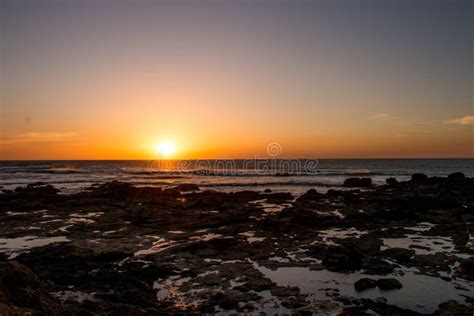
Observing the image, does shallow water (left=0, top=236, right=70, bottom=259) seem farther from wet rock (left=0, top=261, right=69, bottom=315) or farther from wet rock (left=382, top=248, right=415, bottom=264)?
wet rock (left=382, top=248, right=415, bottom=264)

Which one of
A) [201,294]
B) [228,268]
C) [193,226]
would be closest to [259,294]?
[201,294]

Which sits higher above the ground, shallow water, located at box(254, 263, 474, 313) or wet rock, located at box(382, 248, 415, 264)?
wet rock, located at box(382, 248, 415, 264)

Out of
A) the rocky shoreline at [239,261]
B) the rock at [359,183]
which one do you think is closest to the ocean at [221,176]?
the rock at [359,183]

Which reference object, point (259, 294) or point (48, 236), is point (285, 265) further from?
point (48, 236)

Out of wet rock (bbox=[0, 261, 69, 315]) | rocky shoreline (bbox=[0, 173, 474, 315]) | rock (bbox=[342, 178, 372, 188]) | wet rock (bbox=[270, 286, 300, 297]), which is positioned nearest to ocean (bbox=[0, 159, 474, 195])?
rock (bbox=[342, 178, 372, 188])

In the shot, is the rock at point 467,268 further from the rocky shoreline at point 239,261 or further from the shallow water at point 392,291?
the shallow water at point 392,291

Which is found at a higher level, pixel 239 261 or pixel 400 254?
pixel 400 254

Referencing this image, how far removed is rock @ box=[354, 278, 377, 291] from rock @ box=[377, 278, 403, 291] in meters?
0.17

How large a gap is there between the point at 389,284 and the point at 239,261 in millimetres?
5197

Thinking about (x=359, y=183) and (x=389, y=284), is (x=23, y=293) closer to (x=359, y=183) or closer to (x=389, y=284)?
(x=389, y=284)

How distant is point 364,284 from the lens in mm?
10344

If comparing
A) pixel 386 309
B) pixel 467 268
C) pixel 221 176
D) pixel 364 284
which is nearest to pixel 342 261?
pixel 364 284

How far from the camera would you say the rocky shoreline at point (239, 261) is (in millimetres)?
8953

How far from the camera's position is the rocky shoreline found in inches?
352
